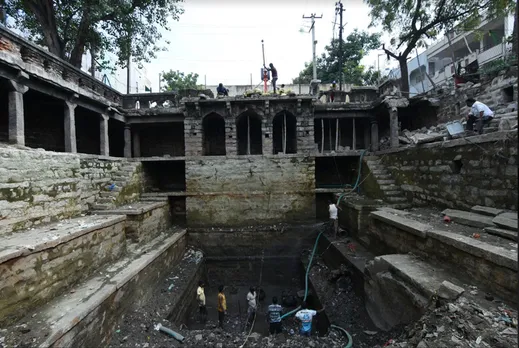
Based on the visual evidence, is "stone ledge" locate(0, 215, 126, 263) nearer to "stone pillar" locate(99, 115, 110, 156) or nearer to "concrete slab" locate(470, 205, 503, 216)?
"stone pillar" locate(99, 115, 110, 156)

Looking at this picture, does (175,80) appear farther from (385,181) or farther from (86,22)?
(385,181)

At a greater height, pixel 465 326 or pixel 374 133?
pixel 374 133

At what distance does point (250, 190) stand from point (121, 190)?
449 cm

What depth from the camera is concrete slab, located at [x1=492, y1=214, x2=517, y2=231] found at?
12.2 ft

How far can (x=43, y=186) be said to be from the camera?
5.57 m

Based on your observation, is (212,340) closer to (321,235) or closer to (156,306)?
(156,306)

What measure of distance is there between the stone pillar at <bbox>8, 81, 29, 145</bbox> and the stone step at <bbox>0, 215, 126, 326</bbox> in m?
3.73

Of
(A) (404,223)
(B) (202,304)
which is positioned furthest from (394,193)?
(B) (202,304)

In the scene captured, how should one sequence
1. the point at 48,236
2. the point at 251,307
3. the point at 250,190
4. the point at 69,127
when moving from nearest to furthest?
the point at 48,236, the point at 251,307, the point at 69,127, the point at 250,190

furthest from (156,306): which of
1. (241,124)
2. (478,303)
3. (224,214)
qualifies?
(241,124)

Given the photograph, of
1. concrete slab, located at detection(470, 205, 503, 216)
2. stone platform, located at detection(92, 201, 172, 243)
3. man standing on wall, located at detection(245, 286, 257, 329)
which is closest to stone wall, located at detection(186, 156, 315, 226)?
stone platform, located at detection(92, 201, 172, 243)

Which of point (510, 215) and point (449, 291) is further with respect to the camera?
point (510, 215)

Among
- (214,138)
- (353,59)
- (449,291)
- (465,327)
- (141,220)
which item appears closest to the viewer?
(465,327)

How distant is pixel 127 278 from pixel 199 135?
7.96 meters
